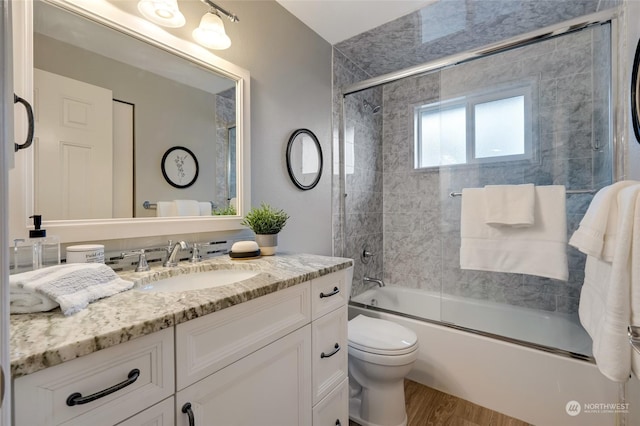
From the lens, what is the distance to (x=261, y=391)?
87 centimetres

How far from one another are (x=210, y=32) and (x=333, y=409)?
179 cm

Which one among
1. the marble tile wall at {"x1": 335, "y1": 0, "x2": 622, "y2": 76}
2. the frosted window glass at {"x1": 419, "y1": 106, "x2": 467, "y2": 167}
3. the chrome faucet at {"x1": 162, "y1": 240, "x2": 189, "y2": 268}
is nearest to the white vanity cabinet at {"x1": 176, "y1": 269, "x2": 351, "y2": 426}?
the chrome faucet at {"x1": 162, "y1": 240, "x2": 189, "y2": 268}

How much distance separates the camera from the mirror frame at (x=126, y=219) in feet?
2.79

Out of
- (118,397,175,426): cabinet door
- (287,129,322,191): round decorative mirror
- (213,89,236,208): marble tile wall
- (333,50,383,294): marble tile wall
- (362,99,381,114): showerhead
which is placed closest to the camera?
(118,397,175,426): cabinet door

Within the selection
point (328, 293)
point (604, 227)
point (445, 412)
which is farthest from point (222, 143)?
point (445, 412)

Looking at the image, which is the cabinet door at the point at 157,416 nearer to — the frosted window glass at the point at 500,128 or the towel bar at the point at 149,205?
the towel bar at the point at 149,205

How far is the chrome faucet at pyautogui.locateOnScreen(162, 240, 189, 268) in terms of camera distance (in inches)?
44.8

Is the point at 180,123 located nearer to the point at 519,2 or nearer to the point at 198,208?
the point at 198,208

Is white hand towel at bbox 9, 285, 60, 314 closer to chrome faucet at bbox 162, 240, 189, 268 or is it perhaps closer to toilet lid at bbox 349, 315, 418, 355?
chrome faucet at bbox 162, 240, 189, 268

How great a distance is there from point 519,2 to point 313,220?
1.88 meters

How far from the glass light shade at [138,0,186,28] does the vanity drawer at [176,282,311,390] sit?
1.20m

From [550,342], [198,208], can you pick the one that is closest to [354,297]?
[550,342]

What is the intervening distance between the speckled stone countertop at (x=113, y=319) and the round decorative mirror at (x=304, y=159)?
97 cm

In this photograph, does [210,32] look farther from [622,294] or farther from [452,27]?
[622,294]
